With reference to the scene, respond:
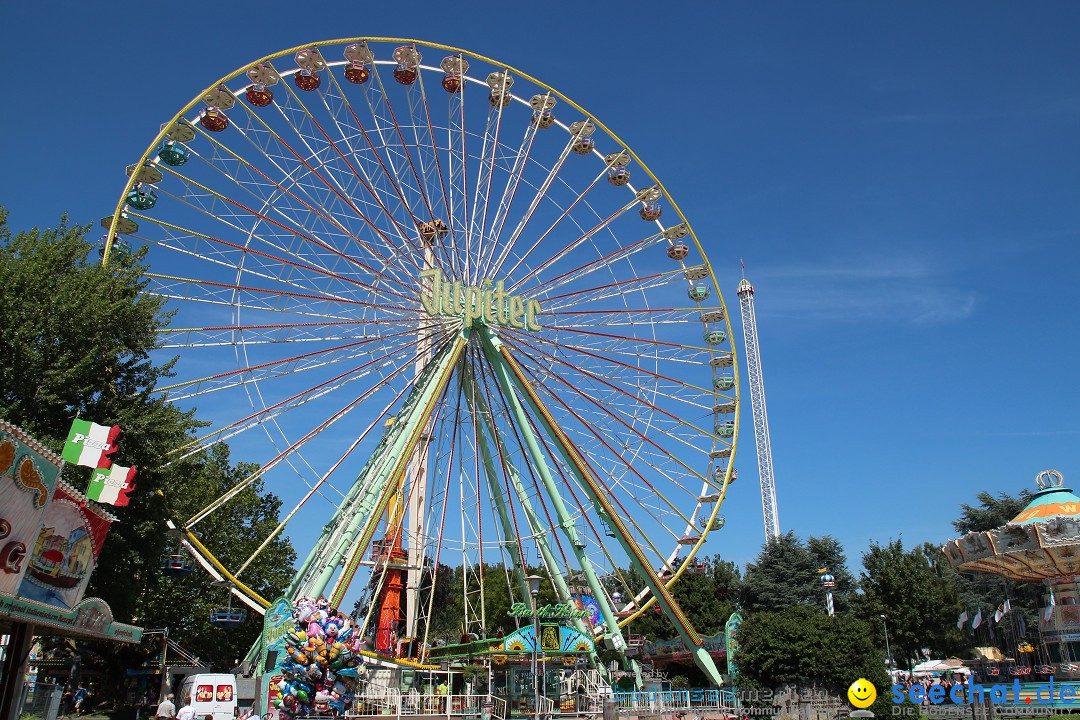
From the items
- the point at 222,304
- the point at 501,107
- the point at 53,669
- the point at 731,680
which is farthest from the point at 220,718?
the point at 53,669

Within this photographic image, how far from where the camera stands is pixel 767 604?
48812 mm

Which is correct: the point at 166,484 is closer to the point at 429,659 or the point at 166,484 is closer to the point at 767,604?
the point at 429,659

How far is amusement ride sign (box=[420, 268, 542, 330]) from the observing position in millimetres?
23891

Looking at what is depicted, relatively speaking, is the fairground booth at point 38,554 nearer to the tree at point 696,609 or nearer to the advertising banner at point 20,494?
the advertising banner at point 20,494

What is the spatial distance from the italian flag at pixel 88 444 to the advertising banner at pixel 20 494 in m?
1.13

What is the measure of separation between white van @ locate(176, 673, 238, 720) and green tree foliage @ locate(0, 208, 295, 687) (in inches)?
112

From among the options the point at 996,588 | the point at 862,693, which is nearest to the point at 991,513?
the point at 996,588

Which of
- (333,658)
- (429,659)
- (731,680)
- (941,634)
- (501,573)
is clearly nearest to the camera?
(333,658)

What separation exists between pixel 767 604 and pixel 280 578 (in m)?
27.6

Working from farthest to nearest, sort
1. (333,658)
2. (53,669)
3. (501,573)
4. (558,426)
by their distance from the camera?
(501,573), (53,669), (558,426), (333,658)

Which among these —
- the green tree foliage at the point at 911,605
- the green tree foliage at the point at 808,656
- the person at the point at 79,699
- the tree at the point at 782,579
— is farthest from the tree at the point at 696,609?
the person at the point at 79,699

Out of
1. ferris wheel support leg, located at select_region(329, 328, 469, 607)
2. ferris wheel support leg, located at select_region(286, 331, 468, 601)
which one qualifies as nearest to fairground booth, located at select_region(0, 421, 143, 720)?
ferris wheel support leg, located at select_region(286, 331, 468, 601)

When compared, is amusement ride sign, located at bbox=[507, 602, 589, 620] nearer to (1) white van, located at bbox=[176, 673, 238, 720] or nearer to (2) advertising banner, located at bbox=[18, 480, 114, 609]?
(1) white van, located at bbox=[176, 673, 238, 720]

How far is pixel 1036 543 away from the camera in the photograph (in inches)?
1081
